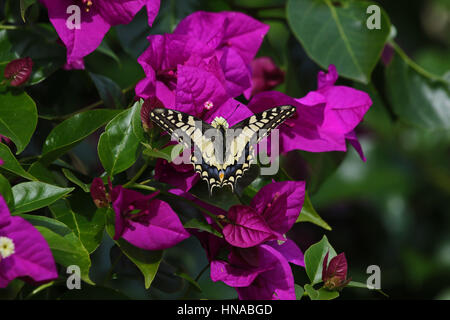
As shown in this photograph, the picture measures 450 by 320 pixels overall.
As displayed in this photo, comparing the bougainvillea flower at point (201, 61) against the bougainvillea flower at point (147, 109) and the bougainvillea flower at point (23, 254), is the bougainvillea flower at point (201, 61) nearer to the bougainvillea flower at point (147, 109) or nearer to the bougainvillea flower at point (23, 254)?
the bougainvillea flower at point (147, 109)

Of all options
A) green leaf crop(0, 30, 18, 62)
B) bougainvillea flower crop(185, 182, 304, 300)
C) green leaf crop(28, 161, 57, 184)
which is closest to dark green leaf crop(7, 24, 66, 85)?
green leaf crop(0, 30, 18, 62)

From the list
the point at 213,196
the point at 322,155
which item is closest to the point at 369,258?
the point at 322,155

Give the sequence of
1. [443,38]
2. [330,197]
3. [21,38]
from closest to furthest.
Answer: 1. [21,38]
2. [330,197]
3. [443,38]

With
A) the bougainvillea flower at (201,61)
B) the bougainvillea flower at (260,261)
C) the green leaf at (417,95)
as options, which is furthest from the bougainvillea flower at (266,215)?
the green leaf at (417,95)

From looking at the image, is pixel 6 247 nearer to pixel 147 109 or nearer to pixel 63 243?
pixel 63 243

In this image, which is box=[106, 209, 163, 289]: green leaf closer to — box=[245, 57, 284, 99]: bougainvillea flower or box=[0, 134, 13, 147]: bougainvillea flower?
box=[0, 134, 13, 147]: bougainvillea flower

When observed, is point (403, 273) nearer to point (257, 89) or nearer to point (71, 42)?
point (257, 89)

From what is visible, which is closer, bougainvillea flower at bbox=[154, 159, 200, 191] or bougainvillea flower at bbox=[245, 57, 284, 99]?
bougainvillea flower at bbox=[154, 159, 200, 191]
